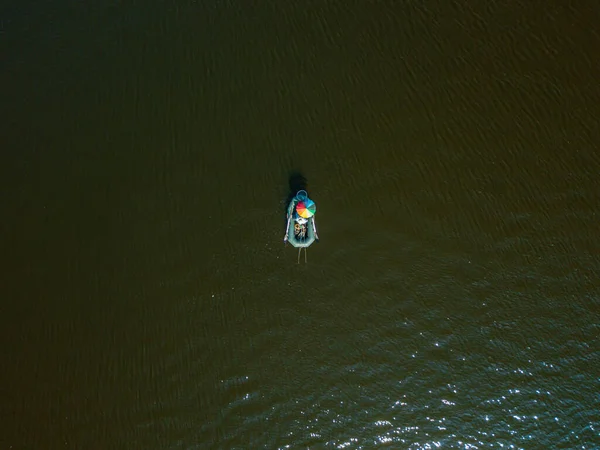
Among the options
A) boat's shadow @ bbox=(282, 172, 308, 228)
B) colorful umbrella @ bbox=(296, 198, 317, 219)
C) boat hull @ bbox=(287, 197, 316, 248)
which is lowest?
boat hull @ bbox=(287, 197, 316, 248)

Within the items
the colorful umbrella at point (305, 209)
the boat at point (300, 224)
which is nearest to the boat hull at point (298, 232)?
the boat at point (300, 224)

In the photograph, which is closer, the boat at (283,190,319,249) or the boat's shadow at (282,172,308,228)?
the boat at (283,190,319,249)

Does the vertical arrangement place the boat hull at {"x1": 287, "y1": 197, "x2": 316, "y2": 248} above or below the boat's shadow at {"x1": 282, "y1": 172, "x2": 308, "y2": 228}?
below

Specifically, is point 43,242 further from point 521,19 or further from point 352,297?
point 521,19

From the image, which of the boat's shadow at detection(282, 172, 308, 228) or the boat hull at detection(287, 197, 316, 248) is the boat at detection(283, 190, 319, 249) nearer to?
the boat hull at detection(287, 197, 316, 248)

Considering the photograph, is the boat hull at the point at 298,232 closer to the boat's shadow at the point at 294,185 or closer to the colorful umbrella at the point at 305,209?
the colorful umbrella at the point at 305,209

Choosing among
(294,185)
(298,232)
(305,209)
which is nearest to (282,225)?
(298,232)

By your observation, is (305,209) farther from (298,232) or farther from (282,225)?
(282,225)

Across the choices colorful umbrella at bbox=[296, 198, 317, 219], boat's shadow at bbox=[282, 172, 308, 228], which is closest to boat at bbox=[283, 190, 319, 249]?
colorful umbrella at bbox=[296, 198, 317, 219]
